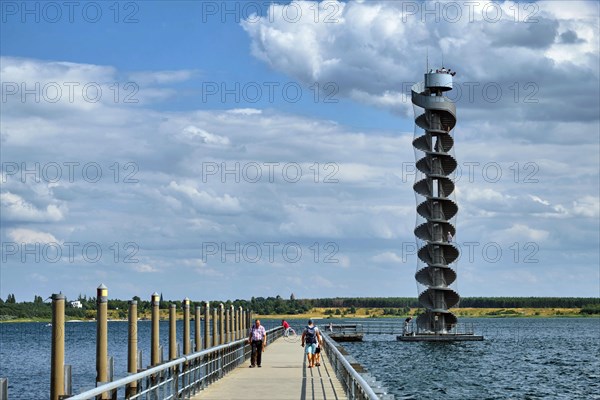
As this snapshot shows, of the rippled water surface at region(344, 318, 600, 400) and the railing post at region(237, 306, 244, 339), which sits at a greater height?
the railing post at region(237, 306, 244, 339)

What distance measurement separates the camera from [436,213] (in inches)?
4035

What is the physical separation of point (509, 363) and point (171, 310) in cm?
6044

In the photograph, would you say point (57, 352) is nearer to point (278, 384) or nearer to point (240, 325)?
point (278, 384)

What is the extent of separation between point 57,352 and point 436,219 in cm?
8733

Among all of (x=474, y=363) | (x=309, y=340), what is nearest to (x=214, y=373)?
(x=309, y=340)

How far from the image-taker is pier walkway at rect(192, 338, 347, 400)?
25312 mm

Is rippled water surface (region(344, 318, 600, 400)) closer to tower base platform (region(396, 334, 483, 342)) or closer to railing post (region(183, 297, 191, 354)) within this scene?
tower base platform (region(396, 334, 483, 342))

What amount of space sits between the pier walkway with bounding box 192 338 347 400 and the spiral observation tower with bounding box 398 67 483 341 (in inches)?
2530

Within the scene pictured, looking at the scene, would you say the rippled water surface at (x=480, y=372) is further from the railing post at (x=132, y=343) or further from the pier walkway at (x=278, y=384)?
the railing post at (x=132, y=343)

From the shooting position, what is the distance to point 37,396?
55.7 m

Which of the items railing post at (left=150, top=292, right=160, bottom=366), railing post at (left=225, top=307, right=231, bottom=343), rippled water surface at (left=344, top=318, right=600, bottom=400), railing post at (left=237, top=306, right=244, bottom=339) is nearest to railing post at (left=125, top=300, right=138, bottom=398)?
railing post at (left=150, top=292, right=160, bottom=366)

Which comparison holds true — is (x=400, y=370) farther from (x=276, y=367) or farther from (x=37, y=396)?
(x=276, y=367)

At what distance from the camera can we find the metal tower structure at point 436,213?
102812 millimetres

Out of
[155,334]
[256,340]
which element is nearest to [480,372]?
[256,340]
